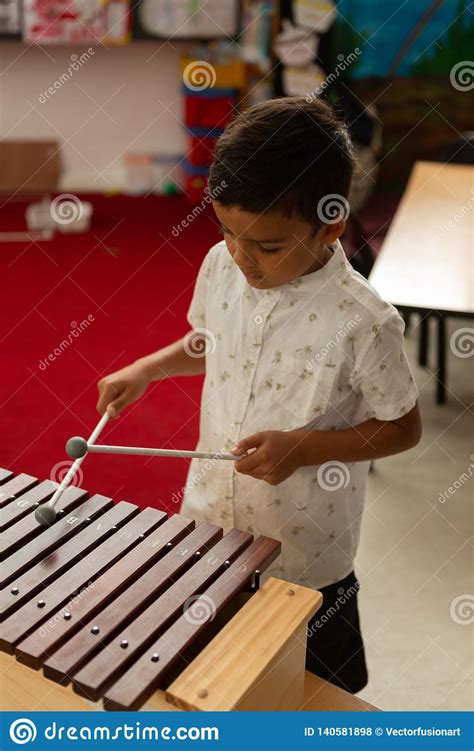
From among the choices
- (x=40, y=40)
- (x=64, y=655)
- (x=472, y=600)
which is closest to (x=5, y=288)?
(x=40, y=40)

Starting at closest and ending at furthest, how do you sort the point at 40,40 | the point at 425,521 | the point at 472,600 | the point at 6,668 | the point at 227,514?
the point at 6,668 → the point at 227,514 → the point at 472,600 → the point at 425,521 → the point at 40,40

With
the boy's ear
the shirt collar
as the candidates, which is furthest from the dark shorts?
the boy's ear

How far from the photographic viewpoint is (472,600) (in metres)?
2.76

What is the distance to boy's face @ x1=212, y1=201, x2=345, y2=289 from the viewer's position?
146 centimetres

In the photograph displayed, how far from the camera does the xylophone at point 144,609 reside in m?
1.28

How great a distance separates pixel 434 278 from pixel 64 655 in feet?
7.37

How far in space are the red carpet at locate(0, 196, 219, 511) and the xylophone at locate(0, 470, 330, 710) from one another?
1517 mm

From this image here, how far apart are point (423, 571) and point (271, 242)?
5.75ft

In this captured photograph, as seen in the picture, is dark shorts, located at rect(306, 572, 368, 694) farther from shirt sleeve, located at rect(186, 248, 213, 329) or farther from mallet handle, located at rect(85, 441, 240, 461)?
shirt sleeve, located at rect(186, 248, 213, 329)

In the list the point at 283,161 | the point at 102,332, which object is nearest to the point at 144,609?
the point at 283,161

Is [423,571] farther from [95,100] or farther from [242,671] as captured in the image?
[95,100]

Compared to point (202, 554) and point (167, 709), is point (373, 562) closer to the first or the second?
point (202, 554)

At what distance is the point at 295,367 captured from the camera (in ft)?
5.46

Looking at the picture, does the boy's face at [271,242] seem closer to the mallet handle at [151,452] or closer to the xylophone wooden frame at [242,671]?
the mallet handle at [151,452]
